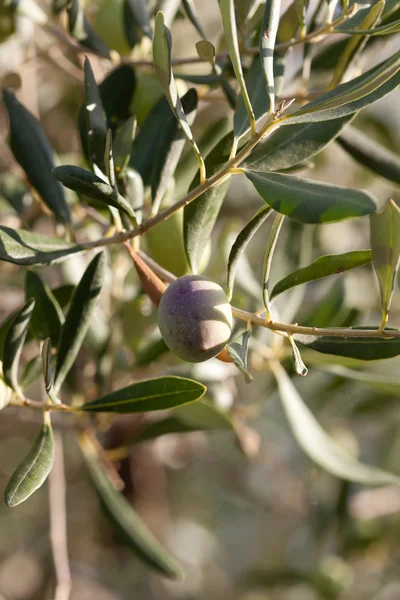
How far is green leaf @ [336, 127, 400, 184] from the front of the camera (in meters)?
0.84

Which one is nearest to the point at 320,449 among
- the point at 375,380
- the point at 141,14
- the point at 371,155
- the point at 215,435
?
the point at 375,380

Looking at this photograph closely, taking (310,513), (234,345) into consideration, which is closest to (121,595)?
(310,513)

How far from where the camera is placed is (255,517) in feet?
10.3

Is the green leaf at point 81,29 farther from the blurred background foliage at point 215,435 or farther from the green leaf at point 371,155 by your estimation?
the green leaf at point 371,155

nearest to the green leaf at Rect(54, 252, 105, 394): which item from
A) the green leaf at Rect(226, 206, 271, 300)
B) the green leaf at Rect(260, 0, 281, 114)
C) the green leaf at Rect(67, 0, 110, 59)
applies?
the green leaf at Rect(226, 206, 271, 300)

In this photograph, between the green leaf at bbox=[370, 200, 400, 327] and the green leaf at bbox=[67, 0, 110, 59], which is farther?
the green leaf at bbox=[67, 0, 110, 59]

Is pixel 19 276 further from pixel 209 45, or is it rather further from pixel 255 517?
pixel 255 517

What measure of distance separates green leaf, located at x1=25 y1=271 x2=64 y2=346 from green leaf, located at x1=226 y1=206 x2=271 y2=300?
24 cm

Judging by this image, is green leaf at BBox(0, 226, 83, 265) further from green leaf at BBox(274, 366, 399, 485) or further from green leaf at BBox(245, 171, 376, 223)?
green leaf at BBox(274, 366, 399, 485)

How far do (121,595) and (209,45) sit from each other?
2602 mm

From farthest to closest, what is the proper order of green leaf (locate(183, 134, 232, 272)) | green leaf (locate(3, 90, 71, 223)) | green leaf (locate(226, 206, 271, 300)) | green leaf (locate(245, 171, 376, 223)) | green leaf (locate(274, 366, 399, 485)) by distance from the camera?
green leaf (locate(274, 366, 399, 485)) < green leaf (locate(3, 90, 71, 223)) < green leaf (locate(183, 134, 232, 272)) < green leaf (locate(226, 206, 271, 300)) < green leaf (locate(245, 171, 376, 223))

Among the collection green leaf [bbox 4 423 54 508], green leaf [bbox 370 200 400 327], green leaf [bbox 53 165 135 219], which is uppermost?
green leaf [bbox 53 165 135 219]

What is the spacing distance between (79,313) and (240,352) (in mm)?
229

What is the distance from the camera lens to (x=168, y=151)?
2.30 ft
